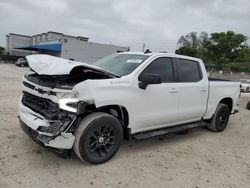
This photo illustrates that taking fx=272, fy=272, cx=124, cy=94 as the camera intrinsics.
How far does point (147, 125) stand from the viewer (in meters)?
4.89

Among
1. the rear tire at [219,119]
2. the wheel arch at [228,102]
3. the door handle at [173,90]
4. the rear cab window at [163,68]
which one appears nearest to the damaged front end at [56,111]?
the rear cab window at [163,68]

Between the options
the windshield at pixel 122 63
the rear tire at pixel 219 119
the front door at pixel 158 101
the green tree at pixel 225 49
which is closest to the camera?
the front door at pixel 158 101

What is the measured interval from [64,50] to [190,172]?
1609 inches

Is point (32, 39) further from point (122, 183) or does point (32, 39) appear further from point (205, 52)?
point (122, 183)

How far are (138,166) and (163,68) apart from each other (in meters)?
1.96

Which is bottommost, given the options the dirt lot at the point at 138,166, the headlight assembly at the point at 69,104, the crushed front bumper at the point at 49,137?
the dirt lot at the point at 138,166

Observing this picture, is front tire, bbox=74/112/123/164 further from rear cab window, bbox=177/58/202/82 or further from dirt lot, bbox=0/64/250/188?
rear cab window, bbox=177/58/202/82

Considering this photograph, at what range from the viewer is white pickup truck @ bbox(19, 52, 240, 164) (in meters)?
3.85

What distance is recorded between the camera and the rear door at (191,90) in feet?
18.1

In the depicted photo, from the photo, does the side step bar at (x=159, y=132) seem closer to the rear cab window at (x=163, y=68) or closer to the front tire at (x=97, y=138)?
the front tire at (x=97, y=138)

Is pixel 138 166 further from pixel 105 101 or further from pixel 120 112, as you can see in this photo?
pixel 105 101

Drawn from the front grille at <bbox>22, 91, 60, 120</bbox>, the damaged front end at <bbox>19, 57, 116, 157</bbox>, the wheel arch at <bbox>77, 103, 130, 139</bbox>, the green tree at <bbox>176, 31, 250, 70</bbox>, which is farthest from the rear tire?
the green tree at <bbox>176, 31, 250, 70</bbox>

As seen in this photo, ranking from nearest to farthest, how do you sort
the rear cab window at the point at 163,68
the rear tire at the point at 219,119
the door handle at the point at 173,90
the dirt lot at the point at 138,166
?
the dirt lot at the point at 138,166 → the rear cab window at the point at 163,68 → the door handle at the point at 173,90 → the rear tire at the point at 219,119

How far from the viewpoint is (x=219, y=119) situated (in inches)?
268
